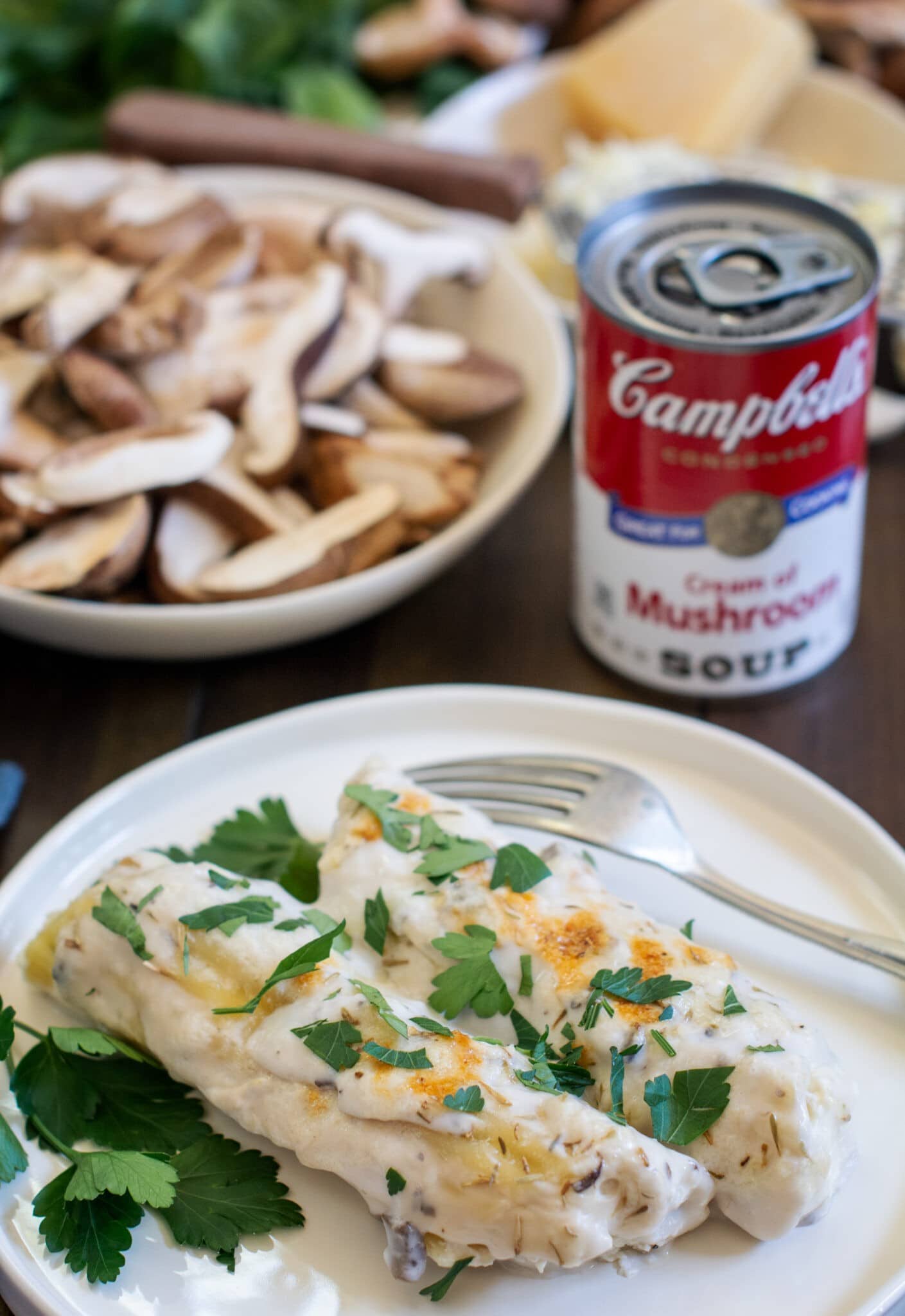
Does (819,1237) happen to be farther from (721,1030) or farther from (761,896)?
(761,896)

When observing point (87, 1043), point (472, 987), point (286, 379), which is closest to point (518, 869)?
point (472, 987)

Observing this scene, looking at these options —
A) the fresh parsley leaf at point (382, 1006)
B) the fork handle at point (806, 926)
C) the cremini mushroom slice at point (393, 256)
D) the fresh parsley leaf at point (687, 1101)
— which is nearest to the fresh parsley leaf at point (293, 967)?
the fresh parsley leaf at point (382, 1006)

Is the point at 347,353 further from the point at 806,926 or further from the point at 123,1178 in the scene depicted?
the point at 123,1178

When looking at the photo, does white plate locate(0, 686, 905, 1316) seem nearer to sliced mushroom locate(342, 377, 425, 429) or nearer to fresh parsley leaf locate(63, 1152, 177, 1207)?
fresh parsley leaf locate(63, 1152, 177, 1207)

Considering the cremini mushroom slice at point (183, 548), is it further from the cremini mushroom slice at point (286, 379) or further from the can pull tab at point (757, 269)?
the can pull tab at point (757, 269)

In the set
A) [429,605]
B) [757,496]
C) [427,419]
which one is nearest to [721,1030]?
[757,496]

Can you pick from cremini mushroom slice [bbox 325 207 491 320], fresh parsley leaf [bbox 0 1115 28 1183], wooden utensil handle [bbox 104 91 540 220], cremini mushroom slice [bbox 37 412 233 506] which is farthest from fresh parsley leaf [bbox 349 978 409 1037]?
wooden utensil handle [bbox 104 91 540 220]
